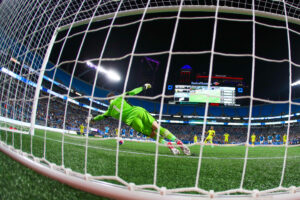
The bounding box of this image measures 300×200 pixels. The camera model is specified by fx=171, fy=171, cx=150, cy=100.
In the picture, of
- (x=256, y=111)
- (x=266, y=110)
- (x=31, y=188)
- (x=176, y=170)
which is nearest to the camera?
(x=31, y=188)

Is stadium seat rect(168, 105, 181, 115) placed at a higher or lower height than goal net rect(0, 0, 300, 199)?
lower

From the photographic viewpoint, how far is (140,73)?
24.4m

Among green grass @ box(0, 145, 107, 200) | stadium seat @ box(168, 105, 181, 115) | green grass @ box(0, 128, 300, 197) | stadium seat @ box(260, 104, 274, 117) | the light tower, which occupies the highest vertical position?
the light tower

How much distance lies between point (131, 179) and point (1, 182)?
2.57 ft

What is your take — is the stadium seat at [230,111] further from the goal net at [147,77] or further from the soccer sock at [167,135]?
the soccer sock at [167,135]

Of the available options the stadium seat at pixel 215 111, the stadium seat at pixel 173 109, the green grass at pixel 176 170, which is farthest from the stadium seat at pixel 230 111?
the green grass at pixel 176 170

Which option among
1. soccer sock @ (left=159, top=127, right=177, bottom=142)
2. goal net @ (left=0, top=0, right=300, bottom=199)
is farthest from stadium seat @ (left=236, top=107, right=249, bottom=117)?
soccer sock @ (left=159, top=127, right=177, bottom=142)

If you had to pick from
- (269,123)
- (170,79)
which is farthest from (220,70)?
(269,123)

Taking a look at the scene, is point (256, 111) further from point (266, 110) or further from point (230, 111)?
point (230, 111)

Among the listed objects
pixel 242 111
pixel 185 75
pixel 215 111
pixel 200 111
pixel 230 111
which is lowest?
pixel 200 111

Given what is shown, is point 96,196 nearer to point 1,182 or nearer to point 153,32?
point 1,182

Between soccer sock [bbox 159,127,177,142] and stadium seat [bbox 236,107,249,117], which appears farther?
stadium seat [bbox 236,107,249,117]

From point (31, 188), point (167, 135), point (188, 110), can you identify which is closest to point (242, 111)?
point (188, 110)

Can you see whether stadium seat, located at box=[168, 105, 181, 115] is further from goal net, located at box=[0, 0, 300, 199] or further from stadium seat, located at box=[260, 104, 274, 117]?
stadium seat, located at box=[260, 104, 274, 117]
